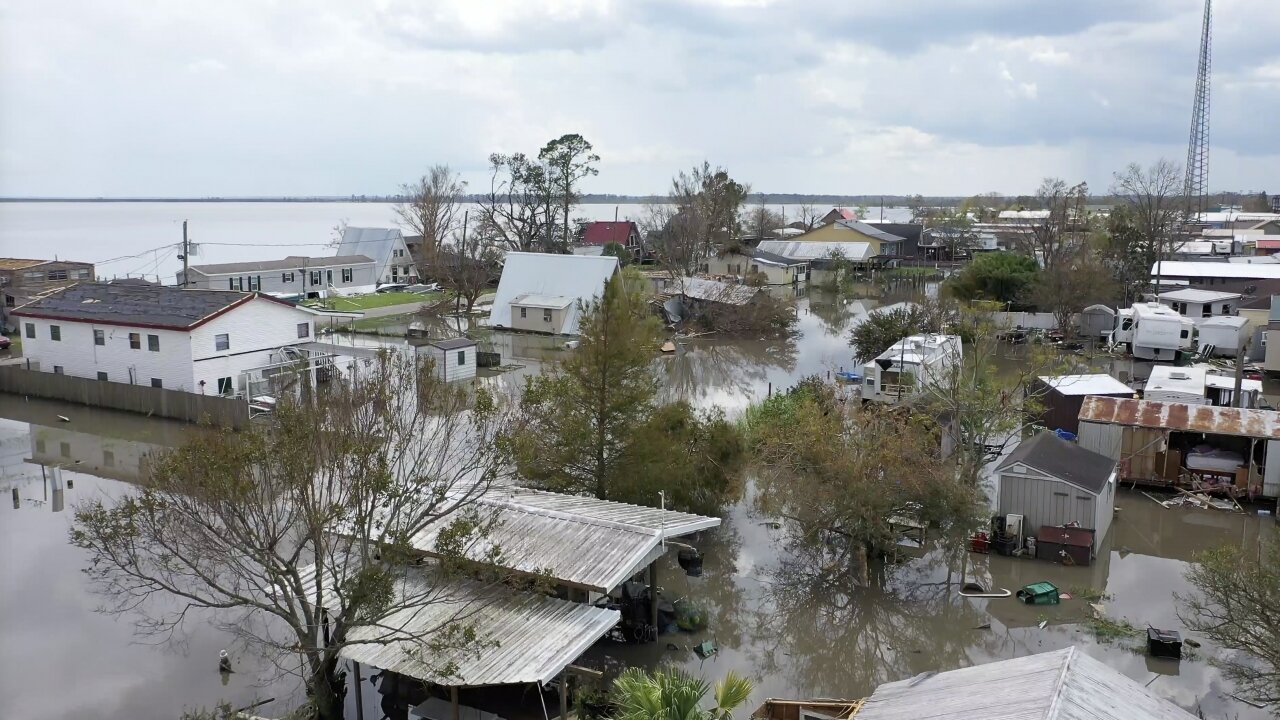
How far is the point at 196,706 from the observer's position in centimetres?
1260

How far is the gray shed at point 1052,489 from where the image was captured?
17.8 metres

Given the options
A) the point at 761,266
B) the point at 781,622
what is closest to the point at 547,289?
the point at 761,266

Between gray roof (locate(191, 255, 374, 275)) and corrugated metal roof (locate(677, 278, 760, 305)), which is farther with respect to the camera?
gray roof (locate(191, 255, 374, 275))

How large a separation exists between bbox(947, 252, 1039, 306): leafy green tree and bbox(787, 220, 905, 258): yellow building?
2249 cm

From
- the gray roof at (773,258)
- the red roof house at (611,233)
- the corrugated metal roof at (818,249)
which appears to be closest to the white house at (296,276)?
the red roof house at (611,233)

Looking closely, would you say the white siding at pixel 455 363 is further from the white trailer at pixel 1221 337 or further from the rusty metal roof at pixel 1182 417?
the white trailer at pixel 1221 337

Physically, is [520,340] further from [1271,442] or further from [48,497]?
[1271,442]

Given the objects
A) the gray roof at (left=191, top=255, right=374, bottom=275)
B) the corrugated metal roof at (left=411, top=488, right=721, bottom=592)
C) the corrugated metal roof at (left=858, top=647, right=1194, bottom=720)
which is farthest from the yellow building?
the corrugated metal roof at (left=858, top=647, right=1194, bottom=720)

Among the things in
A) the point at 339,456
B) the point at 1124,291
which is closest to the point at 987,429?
the point at 339,456

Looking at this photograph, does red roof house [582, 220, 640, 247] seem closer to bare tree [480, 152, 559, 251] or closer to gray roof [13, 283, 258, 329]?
bare tree [480, 152, 559, 251]

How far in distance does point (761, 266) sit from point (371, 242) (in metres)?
28.2

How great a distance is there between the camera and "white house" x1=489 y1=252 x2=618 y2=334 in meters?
43.0

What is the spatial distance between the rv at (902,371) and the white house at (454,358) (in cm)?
1433

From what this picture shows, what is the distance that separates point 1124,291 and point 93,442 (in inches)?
1887
